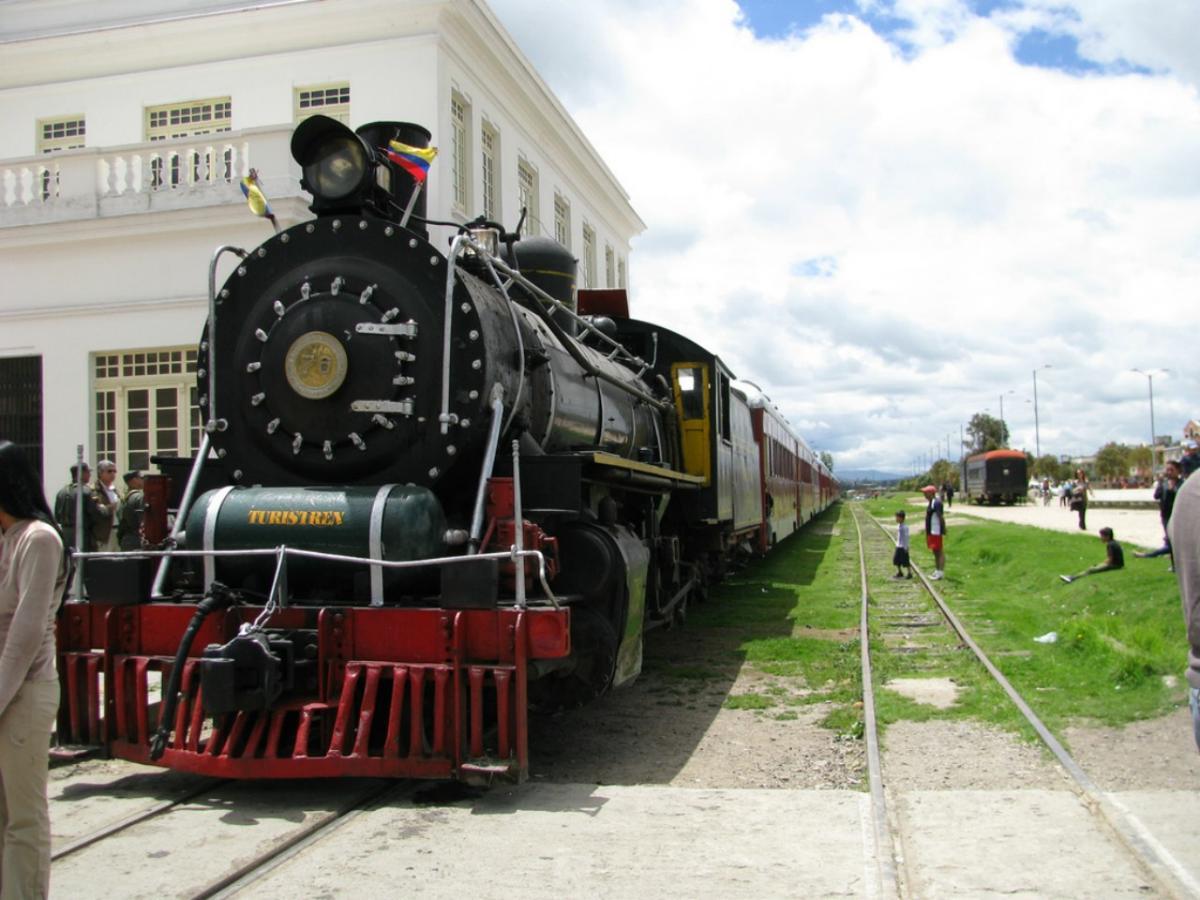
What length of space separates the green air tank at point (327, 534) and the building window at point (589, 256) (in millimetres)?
21534

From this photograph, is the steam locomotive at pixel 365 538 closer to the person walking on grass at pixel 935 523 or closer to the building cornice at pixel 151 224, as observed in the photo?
the building cornice at pixel 151 224

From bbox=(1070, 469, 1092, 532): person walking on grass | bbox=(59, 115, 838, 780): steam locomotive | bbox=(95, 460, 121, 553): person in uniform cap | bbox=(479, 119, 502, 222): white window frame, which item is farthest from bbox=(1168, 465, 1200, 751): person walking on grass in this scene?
bbox=(1070, 469, 1092, 532): person walking on grass

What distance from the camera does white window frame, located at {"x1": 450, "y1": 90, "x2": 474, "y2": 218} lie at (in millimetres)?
17875

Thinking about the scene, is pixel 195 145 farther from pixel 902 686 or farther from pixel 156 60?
pixel 902 686

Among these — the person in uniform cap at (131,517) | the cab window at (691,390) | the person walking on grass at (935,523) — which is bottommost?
the person walking on grass at (935,523)

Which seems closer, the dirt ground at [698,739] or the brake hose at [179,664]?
the brake hose at [179,664]

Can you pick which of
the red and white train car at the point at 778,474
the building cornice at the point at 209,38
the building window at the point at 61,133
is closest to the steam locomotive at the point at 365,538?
the red and white train car at the point at 778,474

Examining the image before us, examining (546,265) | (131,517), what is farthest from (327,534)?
(131,517)

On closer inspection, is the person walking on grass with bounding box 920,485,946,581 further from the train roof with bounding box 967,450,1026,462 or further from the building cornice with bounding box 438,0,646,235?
the train roof with bounding box 967,450,1026,462

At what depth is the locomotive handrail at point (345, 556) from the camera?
16.6 ft

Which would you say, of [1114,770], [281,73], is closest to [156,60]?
[281,73]

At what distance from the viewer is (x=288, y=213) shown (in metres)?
13.8

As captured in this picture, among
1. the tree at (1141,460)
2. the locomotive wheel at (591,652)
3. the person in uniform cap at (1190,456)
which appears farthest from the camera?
the tree at (1141,460)

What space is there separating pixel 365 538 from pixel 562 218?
807 inches
